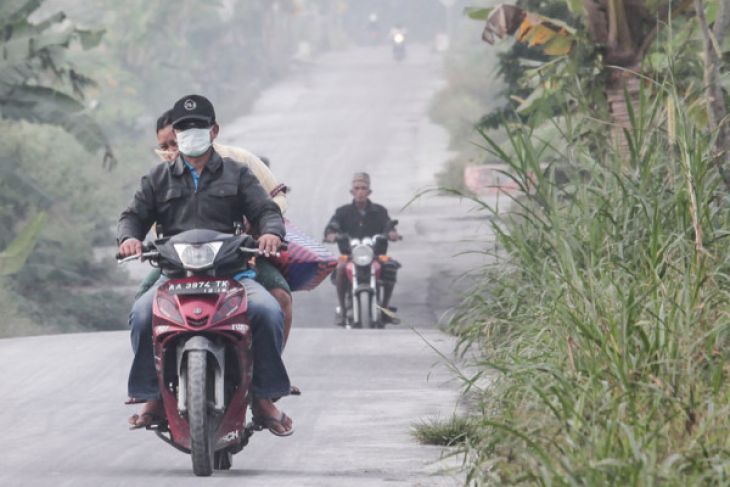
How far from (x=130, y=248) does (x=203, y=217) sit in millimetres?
482

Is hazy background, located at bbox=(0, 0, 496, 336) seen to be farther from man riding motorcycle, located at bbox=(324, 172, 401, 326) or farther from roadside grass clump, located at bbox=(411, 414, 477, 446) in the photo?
roadside grass clump, located at bbox=(411, 414, 477, 446)

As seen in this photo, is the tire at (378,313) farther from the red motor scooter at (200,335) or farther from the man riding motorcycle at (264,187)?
the red motor scooter at (200,335)

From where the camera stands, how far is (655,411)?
754 centimetres

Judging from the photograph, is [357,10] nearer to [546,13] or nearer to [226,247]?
[546,13]

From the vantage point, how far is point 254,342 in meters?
9.66

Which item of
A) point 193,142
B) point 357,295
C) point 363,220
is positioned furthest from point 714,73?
point 357,295

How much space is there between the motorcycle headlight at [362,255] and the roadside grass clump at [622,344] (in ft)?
28.6

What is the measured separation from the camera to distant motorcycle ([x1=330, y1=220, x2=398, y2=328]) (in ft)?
66.0

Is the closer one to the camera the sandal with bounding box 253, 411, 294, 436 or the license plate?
the license plate

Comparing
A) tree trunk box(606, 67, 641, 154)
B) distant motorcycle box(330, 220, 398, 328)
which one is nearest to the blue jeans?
tree trunk box(606, 67, 641, 154)

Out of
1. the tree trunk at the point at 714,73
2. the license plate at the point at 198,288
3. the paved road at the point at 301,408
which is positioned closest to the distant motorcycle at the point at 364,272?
the paved road at the point at 301,408

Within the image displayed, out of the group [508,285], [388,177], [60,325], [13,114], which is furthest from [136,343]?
[388,177]

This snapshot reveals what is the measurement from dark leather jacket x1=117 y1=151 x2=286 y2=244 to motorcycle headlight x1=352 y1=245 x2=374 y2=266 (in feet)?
33.4

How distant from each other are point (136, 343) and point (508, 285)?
9.49 feet
